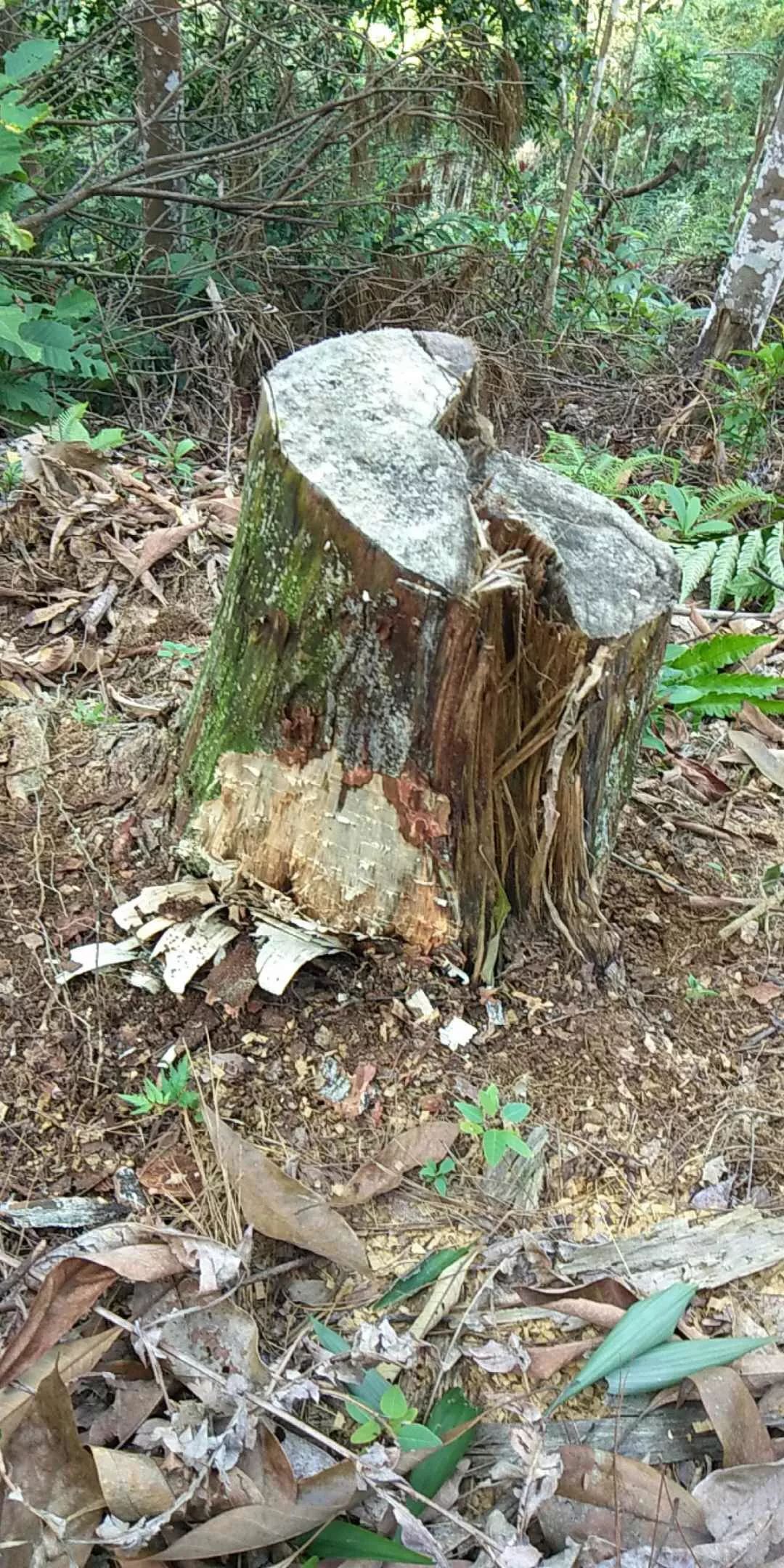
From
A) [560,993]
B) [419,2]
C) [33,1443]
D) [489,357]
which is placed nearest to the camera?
[33,1443]

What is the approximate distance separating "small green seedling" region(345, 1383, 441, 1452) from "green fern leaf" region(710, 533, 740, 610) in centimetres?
287

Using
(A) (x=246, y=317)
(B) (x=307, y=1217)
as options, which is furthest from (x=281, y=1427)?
(A) (x=246, y=317)

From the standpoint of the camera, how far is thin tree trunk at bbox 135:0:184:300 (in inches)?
201

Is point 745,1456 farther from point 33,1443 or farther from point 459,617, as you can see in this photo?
point 459,617

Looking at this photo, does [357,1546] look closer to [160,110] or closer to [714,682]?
[714,682]

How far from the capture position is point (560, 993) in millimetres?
1922

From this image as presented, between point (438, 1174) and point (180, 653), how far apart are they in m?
1.54

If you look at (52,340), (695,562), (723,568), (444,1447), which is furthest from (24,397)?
(444,1447)

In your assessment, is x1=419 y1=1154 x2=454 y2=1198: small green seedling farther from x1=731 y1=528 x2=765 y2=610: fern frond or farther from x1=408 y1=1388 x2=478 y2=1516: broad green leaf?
x1=731 y1=528 x2=765 y2=610: fern frond

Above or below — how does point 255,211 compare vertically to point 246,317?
above

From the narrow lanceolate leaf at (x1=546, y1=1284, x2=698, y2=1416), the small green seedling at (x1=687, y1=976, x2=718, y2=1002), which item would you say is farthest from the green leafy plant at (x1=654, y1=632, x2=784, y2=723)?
the narrow lanceolate leaf at (x1=546, y1=1284, x2=698, y2=1416)

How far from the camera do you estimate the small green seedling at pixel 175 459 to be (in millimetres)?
3924

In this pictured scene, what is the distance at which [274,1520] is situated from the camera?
1253mm

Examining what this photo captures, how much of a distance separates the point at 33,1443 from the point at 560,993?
1.14 metres
